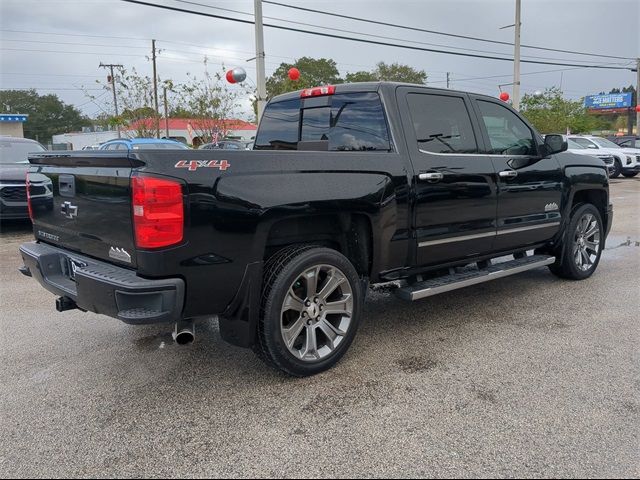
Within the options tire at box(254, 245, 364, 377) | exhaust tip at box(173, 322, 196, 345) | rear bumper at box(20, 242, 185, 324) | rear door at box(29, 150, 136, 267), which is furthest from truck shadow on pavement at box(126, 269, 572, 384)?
rear door at box(29, 150, 136, 267)

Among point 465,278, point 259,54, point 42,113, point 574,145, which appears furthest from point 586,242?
point 42,113

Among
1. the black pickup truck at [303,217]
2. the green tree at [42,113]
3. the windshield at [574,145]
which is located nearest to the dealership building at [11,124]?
the windshield at [574,145]

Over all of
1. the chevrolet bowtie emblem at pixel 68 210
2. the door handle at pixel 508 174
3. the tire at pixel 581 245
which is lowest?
the tire at pixel 581 245

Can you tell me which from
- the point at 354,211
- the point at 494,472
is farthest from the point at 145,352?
the point at 494,472

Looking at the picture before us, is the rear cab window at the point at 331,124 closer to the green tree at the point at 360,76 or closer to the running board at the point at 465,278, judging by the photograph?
the running board at the point at 465,278

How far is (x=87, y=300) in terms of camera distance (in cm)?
308

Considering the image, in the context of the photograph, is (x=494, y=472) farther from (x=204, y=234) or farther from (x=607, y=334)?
(x=607, y=334)

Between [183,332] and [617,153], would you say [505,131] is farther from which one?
[617,153]

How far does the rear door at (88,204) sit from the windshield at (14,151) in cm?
718

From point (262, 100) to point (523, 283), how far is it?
873 cm

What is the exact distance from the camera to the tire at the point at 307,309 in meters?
3.28

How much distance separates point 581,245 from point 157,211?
4966 millimetres

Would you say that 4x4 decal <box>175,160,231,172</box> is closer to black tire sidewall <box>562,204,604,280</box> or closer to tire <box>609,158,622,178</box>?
black tire sidewall <box>562,204,604,280</box>

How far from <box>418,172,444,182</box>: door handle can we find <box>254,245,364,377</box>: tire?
92 cm
